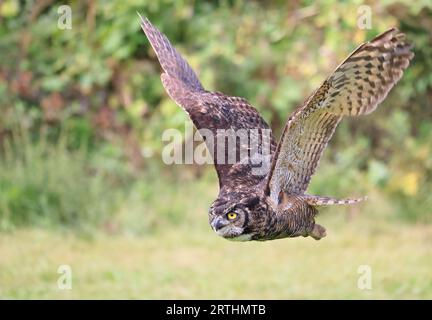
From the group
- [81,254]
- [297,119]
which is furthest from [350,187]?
[297,119]

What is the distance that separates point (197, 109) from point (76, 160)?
425 centimetres

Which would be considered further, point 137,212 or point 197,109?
point 137,212

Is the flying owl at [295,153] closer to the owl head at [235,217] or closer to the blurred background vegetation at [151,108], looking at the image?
the owl head at [235,217]

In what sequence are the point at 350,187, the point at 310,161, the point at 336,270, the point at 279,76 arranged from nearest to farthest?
the point at 310,161 < the point at 336,270 < the point at 350,187 < the point at 279,76

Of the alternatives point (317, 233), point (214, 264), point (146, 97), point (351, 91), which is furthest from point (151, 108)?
point (351, 91)

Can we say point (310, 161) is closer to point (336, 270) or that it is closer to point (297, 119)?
point (297, 119)

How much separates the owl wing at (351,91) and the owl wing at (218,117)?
0.30 meters

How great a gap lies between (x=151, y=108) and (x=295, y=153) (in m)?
5.57

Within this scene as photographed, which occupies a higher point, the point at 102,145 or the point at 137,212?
the point at 102,145

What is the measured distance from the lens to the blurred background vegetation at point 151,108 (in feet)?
29.0

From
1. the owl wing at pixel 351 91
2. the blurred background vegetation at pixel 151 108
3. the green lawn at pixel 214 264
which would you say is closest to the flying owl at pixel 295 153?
the owl wing at pixel 351 91

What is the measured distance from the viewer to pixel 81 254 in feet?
27.0

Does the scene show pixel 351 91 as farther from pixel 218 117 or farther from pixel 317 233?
pixel 218 117

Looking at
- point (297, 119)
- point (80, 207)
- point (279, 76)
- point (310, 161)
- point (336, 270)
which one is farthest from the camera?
point (279, 76)
